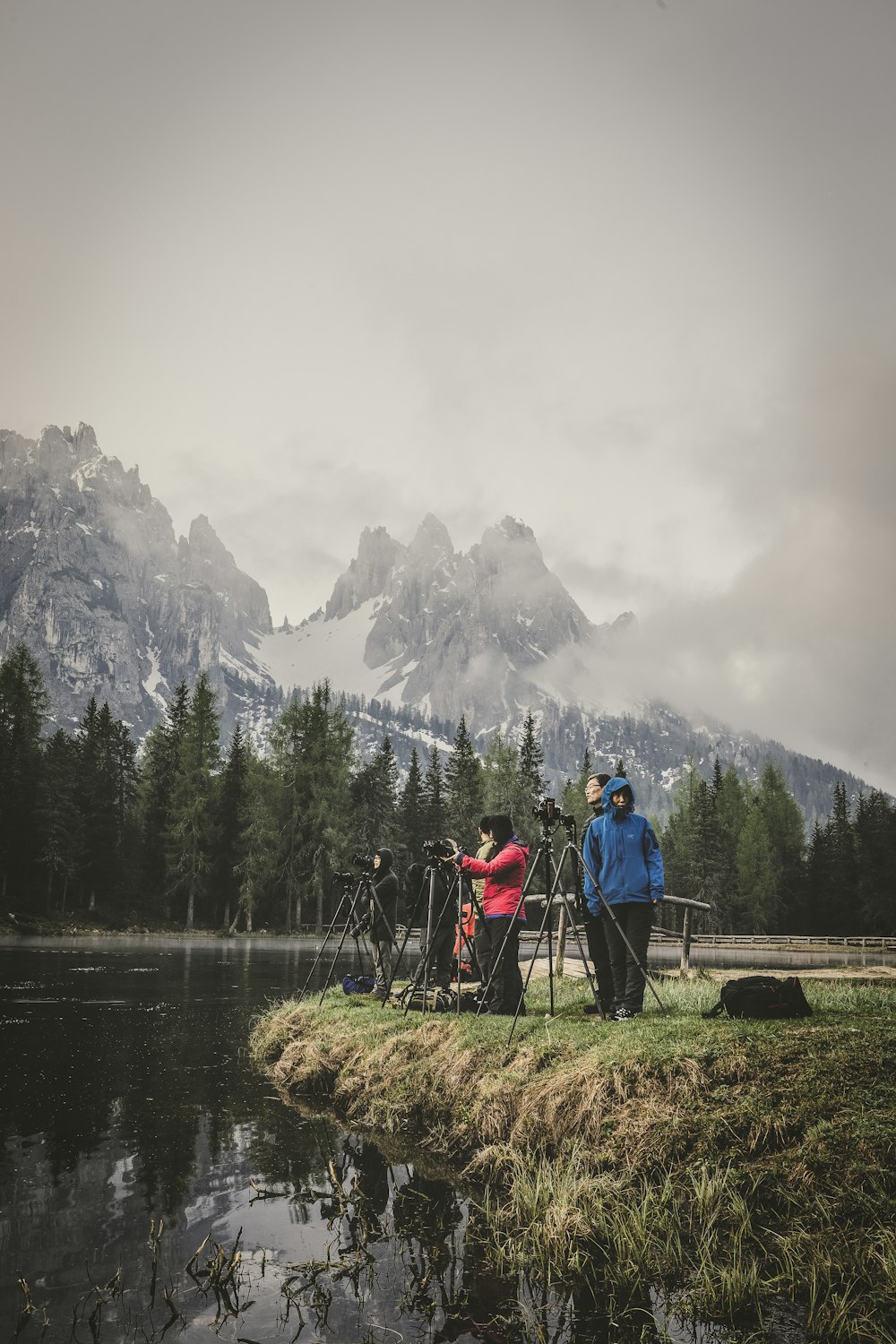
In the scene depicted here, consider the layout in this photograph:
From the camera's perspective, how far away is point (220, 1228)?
5.75 meters

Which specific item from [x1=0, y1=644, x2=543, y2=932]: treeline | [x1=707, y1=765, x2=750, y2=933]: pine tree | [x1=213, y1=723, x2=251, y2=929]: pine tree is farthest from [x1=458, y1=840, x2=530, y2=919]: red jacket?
[x1=707, y1=765, x2=750, y2=933]: pine tree

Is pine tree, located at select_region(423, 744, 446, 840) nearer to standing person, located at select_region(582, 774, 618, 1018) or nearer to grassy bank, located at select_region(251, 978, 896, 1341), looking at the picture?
standing person, located at select_region(582, 774, 618, 1018)

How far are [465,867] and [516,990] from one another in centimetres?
196

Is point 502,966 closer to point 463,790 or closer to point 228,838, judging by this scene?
point 228,838

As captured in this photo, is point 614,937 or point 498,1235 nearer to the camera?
point 498,1235

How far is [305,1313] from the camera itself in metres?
4.57

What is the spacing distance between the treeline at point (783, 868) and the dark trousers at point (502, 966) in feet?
194

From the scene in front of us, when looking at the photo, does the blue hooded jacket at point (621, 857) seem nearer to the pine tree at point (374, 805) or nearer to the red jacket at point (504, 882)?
the red jacket at point (504, 882)

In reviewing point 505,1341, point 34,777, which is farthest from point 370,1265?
point 34,777

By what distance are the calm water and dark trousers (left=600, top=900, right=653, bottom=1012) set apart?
9.47 ft

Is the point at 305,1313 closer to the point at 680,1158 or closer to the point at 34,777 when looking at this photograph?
the point at 680,1158

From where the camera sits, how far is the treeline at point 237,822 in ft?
159

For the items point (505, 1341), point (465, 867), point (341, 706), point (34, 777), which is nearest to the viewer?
point (505, 1341)

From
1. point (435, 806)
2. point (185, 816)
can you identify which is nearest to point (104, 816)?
point (185, 816)
